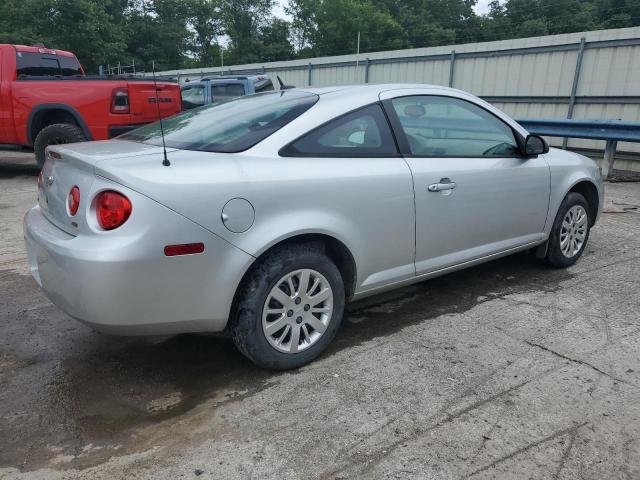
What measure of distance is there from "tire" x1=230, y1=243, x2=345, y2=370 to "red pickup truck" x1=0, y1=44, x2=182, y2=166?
5.92 m

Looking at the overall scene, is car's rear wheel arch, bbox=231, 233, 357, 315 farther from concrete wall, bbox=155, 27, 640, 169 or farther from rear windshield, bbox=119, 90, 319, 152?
concrete wall, bbox=155, 27, 640, 169

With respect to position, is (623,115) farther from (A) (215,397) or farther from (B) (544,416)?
(A) (215,397)

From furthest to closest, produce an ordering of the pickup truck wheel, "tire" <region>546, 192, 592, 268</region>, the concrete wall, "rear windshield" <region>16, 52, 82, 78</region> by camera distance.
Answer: the concrete wall → "rear windshield" <region>16, 52, 82, 78</region> → the pickup truck wheel → "tire" <region>546, 192, 592, 268</region>

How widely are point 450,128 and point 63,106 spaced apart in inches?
258

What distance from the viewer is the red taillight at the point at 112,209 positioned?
243cm

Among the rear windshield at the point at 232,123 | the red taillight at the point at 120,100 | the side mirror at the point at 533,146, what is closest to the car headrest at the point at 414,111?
the rear windshield at the point at 232,123

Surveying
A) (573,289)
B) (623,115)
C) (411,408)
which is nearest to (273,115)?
(411,408)

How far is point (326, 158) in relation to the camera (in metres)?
3.03

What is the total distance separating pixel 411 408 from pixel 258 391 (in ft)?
2.58

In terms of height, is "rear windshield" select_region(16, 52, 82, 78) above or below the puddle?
above

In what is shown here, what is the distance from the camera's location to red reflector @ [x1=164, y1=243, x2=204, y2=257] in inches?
96.6

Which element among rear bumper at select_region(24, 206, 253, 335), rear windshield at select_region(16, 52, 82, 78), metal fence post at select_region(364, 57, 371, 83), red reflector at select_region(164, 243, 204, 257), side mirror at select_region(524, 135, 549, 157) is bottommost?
rear bumper at select_region(24, 206, 253, 335)

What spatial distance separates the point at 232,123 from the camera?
10.5 feet

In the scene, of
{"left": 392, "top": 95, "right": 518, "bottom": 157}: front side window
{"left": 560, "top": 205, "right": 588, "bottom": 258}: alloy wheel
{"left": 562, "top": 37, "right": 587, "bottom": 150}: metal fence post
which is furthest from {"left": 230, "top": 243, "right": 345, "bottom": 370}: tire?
{"left": 562, "top": 37, "right": 587, "bottom": 150}: metal fence post
